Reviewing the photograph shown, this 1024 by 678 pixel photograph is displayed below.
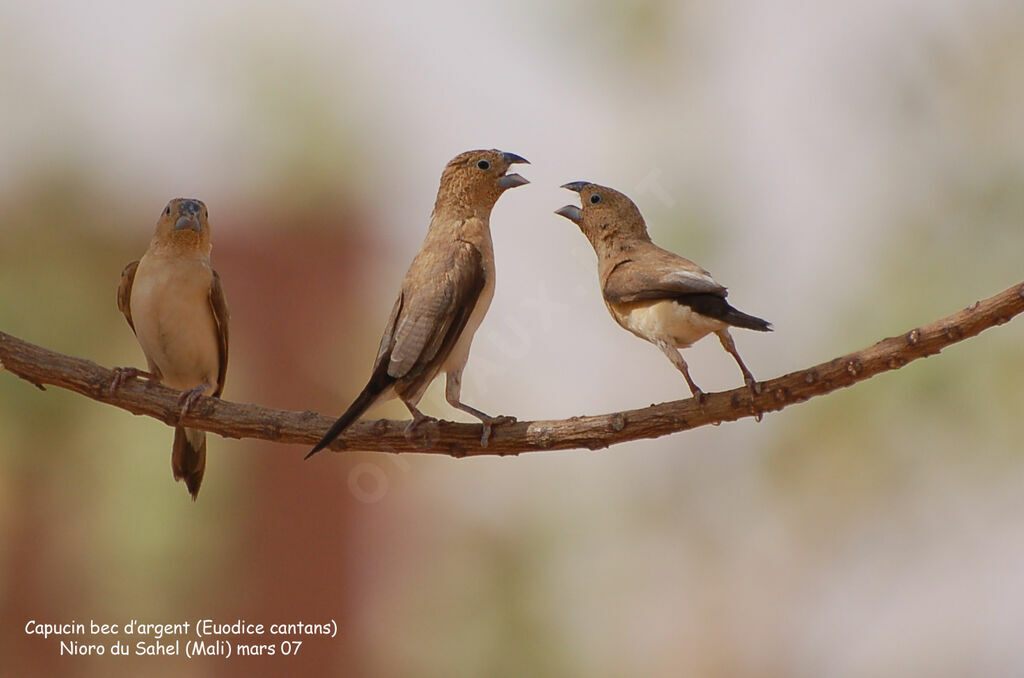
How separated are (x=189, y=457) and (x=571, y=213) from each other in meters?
1.76

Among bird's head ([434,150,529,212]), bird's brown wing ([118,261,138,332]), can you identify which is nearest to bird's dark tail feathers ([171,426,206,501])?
bird's brown wing ([118,261,138,332])

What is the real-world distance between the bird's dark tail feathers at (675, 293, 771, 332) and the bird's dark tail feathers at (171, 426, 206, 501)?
2.01 metres

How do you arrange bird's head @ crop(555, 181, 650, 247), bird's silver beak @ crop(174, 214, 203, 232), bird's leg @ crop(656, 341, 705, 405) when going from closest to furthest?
1. bird's leg @ crop(656, 341, 705, 405)
2. bird's silver beak @ crop(174, 214, 203, 232)
3. bird's head @ crop(555, 181, 650, 247)

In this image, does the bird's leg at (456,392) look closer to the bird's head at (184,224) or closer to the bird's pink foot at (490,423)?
the bird's pink foot at (490,423)

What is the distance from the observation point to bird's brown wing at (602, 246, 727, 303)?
3.13 meters

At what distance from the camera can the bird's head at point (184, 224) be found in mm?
3652

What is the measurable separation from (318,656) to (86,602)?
1.55 m

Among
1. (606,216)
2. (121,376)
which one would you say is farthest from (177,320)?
(606,216)

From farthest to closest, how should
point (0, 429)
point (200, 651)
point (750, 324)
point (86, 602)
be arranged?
point (0, 429) → point (86, 602) → point (200, 651) → point (750, 324)

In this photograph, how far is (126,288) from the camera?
4211 mm

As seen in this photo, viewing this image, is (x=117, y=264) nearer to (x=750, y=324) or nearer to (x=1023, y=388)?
(x=750, y=324)

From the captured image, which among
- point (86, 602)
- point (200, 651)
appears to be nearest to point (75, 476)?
point (86, 602)

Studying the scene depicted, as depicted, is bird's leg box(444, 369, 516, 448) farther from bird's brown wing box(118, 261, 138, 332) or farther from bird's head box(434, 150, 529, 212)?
bird's brown wing box(118, 261, 138, 332)

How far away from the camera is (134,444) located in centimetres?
661
